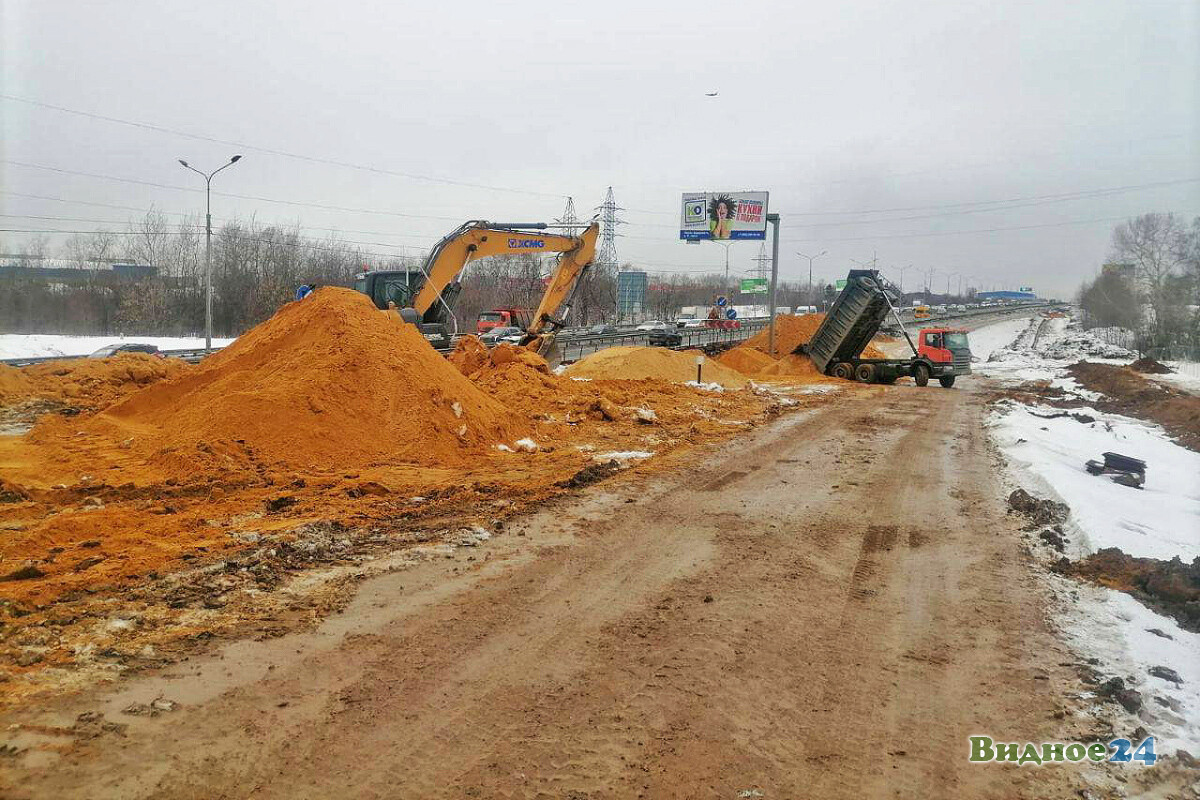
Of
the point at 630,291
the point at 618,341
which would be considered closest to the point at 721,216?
the point at 618,341

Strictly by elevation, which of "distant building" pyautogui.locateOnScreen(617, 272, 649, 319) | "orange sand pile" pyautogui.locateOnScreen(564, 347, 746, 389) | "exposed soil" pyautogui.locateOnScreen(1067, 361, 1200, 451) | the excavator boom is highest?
"distant building" pyautogui.locateOnScreen(617, 272, 649, 319)

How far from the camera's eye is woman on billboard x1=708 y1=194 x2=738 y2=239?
3738 cm

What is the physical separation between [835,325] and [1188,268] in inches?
773

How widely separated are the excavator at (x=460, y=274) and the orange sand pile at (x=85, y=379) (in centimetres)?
614

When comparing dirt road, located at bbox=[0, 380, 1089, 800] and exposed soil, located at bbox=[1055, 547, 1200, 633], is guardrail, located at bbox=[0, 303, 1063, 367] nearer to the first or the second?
dirt road, located at bbox=[0, 380, 1089, 800]

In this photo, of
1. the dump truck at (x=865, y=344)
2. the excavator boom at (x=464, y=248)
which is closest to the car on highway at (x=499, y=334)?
the excavator boom at (x=464, y=248)

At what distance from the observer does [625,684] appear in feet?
15.9

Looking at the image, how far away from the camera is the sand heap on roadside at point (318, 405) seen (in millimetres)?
10570

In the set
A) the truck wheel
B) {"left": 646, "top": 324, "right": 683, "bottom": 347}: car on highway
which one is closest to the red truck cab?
{"left": 646, "top": 324, "right": 683, "bottom": 347}: car on highway

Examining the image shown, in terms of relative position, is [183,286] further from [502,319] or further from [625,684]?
[625,684]

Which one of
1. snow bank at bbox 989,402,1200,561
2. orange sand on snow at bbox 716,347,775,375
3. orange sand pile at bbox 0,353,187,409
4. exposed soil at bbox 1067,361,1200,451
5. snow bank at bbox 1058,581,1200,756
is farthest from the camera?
orange sand on snow at bbox 716,347,775,375

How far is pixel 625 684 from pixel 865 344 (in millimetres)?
26696

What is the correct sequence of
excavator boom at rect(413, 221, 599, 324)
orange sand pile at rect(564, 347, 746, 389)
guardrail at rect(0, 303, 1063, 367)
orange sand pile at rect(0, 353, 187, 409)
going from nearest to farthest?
1. orange sand pile at rect(0, 353, 187, 409)
2. excavator boom at rect(413, 221, 599, 324)
3. orange sand pile at rect(564, 347, 746, 389)
4. guardrail at rect(0, 303, 1063, 367)

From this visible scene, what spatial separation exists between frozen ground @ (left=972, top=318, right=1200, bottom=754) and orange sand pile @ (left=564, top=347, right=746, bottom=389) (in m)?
9.37
